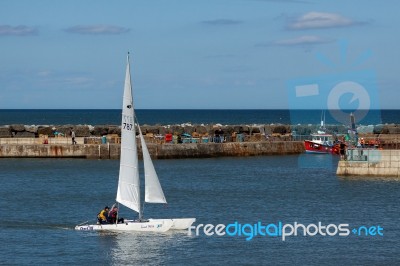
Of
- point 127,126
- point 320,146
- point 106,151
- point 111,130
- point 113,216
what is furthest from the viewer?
point 111,130

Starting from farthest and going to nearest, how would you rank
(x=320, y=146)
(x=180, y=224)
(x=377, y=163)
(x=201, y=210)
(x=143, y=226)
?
1. (x=320, y=146)
2. (x=377, y=163)
3. (x=201, y=210)
4. (x=180, y=224)
5. (x=143, y=226)

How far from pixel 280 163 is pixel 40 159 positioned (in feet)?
66.7

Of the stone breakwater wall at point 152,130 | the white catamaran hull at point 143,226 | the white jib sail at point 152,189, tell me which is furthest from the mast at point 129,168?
the stone breakwater wall at point 152,130

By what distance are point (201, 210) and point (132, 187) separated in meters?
7.93

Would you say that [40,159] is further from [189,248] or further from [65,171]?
[189,248]

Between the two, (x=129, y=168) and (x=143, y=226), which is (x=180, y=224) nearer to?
(x=143, y=226)

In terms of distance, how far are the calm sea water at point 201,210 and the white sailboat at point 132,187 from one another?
0.54 metres

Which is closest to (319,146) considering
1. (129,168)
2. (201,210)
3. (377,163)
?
(377,163)

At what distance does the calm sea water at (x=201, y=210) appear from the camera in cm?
3797

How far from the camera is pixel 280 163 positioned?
8144 centimetres

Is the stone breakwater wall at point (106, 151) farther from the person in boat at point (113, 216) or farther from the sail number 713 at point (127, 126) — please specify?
the person in boat at point (113, 216)

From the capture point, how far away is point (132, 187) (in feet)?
141

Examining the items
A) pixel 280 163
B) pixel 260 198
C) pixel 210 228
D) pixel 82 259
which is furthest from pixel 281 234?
pixel 280 163

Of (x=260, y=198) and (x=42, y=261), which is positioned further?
(x=260, y=198)
